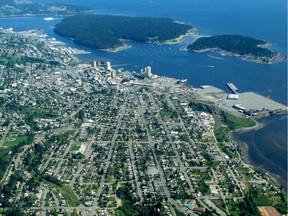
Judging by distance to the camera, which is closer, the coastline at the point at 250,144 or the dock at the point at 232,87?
the coastline at the point at 250,144

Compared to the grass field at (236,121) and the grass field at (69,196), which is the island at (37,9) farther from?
the grass field at (69,196)

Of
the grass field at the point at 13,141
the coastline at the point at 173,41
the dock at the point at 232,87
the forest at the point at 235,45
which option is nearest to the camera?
the grass field at the point at 13,141

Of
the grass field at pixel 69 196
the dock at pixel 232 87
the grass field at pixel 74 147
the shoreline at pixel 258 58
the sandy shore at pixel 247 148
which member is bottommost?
the grass field at pixel 74 147

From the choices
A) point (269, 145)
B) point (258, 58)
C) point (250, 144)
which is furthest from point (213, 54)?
point (269, 145)

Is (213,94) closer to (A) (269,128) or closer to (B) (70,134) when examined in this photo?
(A) (269,128)

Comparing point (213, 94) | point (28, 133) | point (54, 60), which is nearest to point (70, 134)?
point (28, 133)

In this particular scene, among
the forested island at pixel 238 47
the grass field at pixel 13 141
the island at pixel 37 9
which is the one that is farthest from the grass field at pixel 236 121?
the island at pixel 37 9

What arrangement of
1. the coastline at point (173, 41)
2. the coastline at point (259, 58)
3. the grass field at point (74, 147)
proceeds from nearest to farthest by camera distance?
1. the grass field at point (74, 147)
2. the coastline at point (259, 58)
3. the coastline at point (173, 41)
